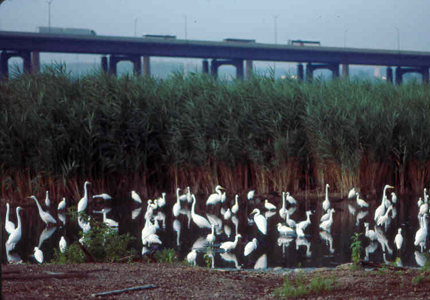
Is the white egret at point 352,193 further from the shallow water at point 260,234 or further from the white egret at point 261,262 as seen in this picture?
the white egret at point 261,262

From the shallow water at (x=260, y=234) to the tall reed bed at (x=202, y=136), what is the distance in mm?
660

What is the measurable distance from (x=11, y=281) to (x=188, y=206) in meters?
7.86

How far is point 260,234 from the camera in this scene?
430 inches

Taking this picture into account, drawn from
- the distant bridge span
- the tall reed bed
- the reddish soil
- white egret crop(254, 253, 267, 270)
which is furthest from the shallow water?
the distant bridge span

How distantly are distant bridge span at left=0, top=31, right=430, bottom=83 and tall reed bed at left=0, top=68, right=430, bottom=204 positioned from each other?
2399cm

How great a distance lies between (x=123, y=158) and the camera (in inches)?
567

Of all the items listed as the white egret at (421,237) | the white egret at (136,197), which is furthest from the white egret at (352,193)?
the white egret at (136,197)

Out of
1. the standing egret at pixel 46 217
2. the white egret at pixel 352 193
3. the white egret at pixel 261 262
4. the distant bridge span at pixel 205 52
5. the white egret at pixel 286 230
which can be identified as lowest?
the white egret at pixel 261 262

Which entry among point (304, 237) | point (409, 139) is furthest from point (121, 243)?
point (409, 139)

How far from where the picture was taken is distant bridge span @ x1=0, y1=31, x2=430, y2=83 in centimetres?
3984

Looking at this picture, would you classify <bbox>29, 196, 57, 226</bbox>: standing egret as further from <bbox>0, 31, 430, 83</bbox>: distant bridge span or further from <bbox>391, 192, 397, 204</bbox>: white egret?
<bbox>0, 31, 430, 83</bbox>: distant bridge span

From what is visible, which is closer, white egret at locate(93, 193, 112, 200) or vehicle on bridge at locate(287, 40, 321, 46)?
white egret at locate(93, 193, 112, 200)

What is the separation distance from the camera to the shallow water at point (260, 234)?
359 inches

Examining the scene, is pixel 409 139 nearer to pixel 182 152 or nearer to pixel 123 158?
pixel 182 152
